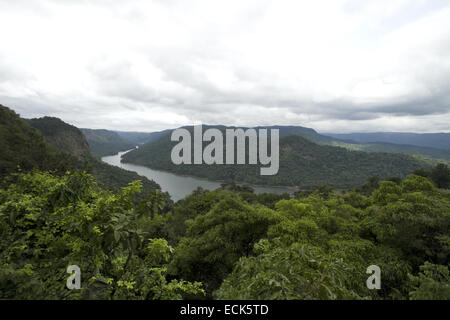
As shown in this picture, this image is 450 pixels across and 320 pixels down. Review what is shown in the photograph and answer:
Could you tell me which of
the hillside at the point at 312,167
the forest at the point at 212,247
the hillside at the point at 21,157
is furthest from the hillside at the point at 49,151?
the hillside at the point at 312,167

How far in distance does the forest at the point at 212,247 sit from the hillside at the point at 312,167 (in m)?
83.3

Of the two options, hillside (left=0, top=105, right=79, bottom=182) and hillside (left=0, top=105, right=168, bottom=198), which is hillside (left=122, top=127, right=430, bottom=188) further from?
hillside (left=0, top=105, right=79, bottom=182)

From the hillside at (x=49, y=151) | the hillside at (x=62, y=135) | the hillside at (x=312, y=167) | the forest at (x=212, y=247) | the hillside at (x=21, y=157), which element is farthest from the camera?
the hillside at (x=312, y=167)

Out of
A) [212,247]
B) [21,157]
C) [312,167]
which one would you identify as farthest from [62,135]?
[312,167]

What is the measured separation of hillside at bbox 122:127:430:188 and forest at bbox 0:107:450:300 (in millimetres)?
83326

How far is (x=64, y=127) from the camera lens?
89562mm

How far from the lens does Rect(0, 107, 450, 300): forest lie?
9.53 feet

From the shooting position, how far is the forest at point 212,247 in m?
2.91

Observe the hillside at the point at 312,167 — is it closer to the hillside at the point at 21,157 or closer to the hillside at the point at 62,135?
the hillside at the point at 62,135

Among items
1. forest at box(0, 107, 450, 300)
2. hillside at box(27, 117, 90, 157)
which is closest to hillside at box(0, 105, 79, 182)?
forest at box(0, 107, 450, 300)

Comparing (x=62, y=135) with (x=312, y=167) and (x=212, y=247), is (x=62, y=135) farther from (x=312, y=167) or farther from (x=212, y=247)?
(x=312, y=167)
